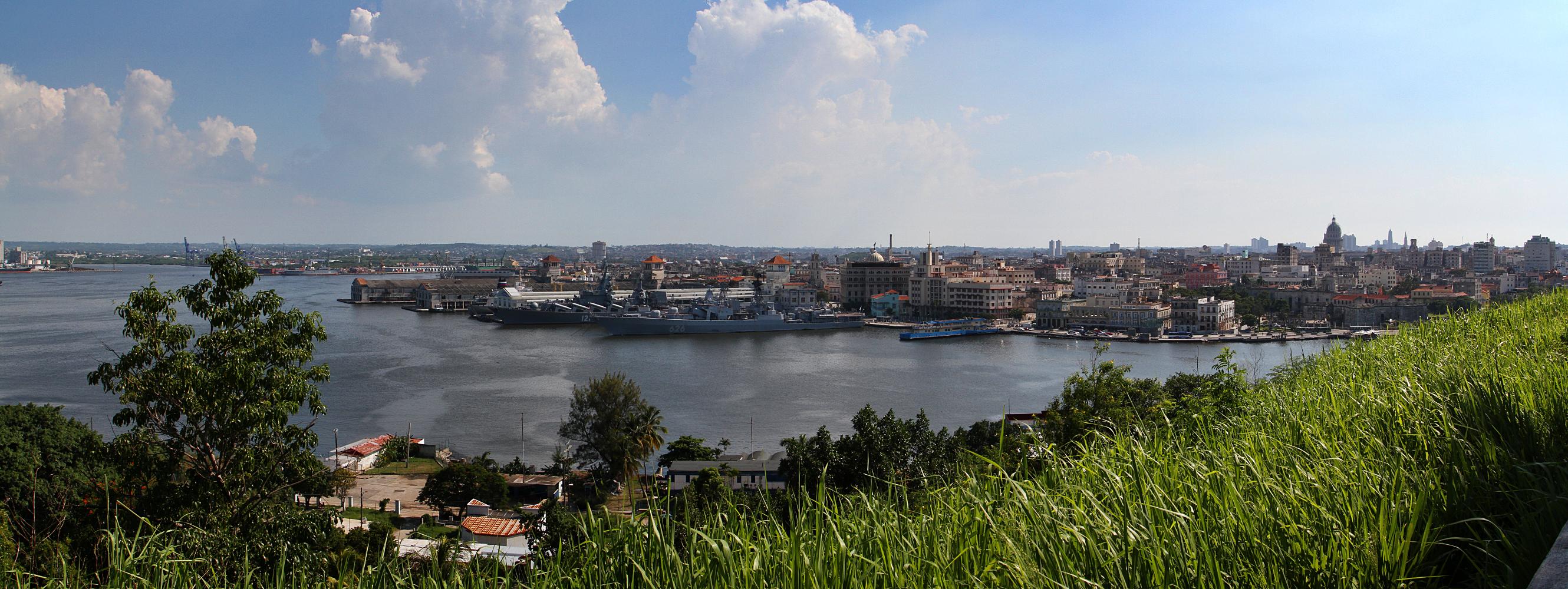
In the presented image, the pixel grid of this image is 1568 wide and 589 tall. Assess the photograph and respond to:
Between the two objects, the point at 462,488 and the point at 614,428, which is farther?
the point at 614,428

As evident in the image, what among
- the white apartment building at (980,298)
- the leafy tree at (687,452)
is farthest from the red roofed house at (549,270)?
the leafy tree at (687,452)

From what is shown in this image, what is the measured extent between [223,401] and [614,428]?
12.6 ft

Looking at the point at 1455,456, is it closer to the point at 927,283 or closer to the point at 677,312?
the point at 677,312

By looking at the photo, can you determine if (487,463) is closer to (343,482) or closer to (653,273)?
(343,482)

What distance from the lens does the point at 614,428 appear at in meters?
5.72

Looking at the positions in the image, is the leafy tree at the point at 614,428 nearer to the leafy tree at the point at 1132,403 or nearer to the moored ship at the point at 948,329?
the leafy tree at the point at 1132,403

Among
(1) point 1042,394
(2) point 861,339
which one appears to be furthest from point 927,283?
(1) point 1042,394

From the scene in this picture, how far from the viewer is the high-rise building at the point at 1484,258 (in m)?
28.2

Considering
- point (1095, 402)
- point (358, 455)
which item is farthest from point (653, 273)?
point (1095, 402)

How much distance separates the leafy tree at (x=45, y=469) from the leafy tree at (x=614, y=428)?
2.49 m

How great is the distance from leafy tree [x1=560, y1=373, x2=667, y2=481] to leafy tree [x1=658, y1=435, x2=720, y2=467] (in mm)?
98

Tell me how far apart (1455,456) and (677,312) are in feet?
56.1

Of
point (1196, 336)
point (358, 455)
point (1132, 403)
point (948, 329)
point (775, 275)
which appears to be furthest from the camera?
point (775, 275)

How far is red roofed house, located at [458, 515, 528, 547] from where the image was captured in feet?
12.7
